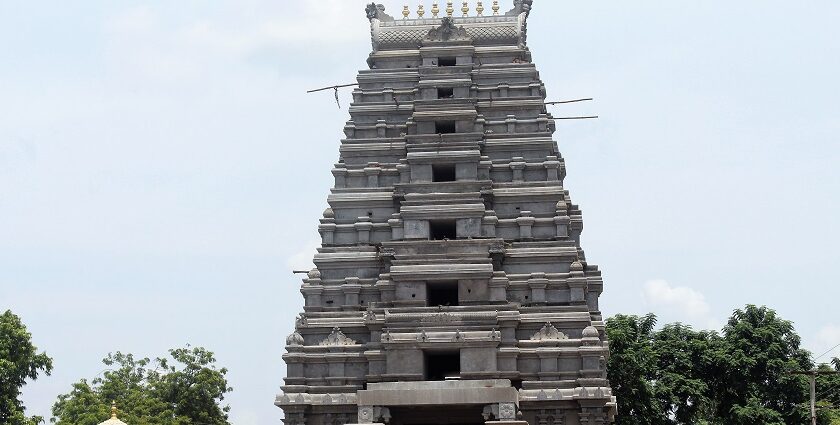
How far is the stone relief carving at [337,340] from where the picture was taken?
4159cm

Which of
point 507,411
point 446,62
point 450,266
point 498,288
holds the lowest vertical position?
point 507,411

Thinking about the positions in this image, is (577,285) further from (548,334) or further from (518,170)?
(518,170)

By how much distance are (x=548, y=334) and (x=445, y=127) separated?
10998 millimetres

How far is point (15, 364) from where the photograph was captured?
42.6m

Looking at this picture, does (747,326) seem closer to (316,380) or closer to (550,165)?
(550,165)

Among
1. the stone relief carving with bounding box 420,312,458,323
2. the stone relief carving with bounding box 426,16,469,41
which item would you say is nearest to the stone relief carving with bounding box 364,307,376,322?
the stone relief carving with bounding box 420,312,458,323

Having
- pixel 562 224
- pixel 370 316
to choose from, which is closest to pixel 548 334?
pixel 562 224

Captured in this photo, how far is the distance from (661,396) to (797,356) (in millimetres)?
6733

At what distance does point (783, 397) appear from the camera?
5372 centimetres

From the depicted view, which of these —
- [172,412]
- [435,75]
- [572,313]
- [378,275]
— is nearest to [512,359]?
[572,313]

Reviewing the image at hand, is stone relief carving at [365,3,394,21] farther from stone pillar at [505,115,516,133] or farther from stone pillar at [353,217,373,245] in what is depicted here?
stone pillar at [353,217,373,245]

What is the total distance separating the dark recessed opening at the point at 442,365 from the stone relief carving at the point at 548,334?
3028mm

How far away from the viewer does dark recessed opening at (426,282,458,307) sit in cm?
4325

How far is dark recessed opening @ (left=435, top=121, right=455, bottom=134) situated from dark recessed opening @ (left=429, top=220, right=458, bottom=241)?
4.65 meters
